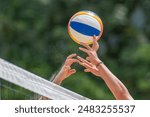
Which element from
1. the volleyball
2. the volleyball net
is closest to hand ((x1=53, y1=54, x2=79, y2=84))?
the volleyball net

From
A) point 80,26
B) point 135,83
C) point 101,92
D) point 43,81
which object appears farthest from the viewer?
point 135,83

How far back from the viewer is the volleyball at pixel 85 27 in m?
6.43

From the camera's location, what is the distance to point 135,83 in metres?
15.3

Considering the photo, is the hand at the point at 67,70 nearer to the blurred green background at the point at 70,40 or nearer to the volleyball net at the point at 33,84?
the volleyball net at the point at 33,84

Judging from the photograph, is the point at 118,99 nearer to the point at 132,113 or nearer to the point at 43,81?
the point at 132,113

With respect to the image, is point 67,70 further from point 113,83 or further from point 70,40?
point 70,40

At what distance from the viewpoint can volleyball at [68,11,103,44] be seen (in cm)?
643

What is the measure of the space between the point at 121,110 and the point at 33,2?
11.1 metres

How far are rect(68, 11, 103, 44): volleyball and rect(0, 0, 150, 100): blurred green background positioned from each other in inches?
314

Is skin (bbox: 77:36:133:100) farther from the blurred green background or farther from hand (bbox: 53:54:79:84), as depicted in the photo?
the blurred green background

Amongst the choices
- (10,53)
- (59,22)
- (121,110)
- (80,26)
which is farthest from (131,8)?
(121,110)

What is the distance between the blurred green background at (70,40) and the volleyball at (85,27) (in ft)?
26.1

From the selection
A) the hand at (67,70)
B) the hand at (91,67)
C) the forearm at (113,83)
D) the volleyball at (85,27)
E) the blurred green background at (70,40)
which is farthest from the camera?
the blurred green background at (70,40)

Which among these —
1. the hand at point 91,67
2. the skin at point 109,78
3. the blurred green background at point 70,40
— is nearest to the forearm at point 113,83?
the skin at point 109,78
